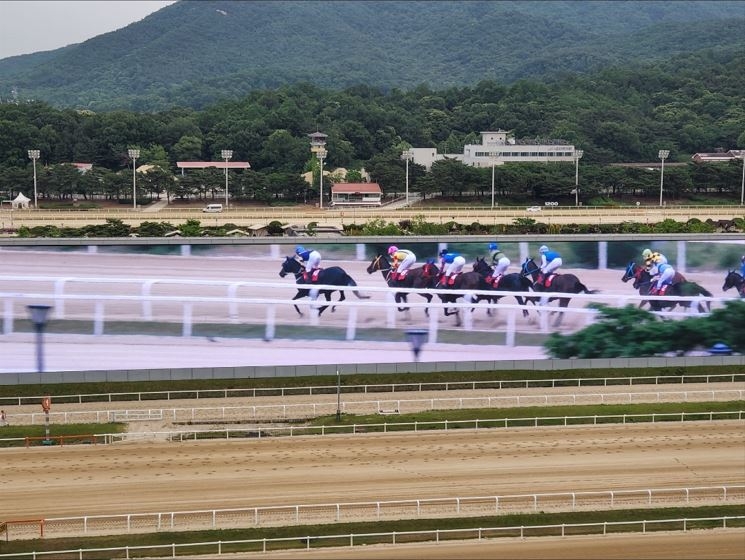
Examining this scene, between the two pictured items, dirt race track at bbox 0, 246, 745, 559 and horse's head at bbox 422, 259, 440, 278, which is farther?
horse's head at bbox 422, 259, 440, 278

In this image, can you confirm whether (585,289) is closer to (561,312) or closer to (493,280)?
(561,312)

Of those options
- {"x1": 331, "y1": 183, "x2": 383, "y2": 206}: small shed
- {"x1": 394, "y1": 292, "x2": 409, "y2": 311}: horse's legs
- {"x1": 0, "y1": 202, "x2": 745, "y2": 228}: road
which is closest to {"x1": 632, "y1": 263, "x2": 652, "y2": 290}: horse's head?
{"x1": 394, "y1": 292, "x2": 409, "y2": 311}: horse's legs

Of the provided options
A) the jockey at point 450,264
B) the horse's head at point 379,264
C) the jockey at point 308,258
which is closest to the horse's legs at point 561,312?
the jockey at point 450,264

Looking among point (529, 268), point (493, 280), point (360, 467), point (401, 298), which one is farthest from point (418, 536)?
point (529, 268)

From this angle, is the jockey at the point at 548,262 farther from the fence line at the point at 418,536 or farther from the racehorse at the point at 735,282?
the fence line at the point at 418,536

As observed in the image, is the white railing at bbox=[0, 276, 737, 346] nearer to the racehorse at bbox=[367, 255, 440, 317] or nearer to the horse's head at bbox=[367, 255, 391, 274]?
the racehorse at bbox=[367, 255, 440, 317]

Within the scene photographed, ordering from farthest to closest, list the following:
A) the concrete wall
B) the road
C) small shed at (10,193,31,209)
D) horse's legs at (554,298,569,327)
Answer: small shed at (10,193,31,209) < the road < horse's legs at (554,298,569,327) < the concrete wall

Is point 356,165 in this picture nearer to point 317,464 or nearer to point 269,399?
point 269,399
